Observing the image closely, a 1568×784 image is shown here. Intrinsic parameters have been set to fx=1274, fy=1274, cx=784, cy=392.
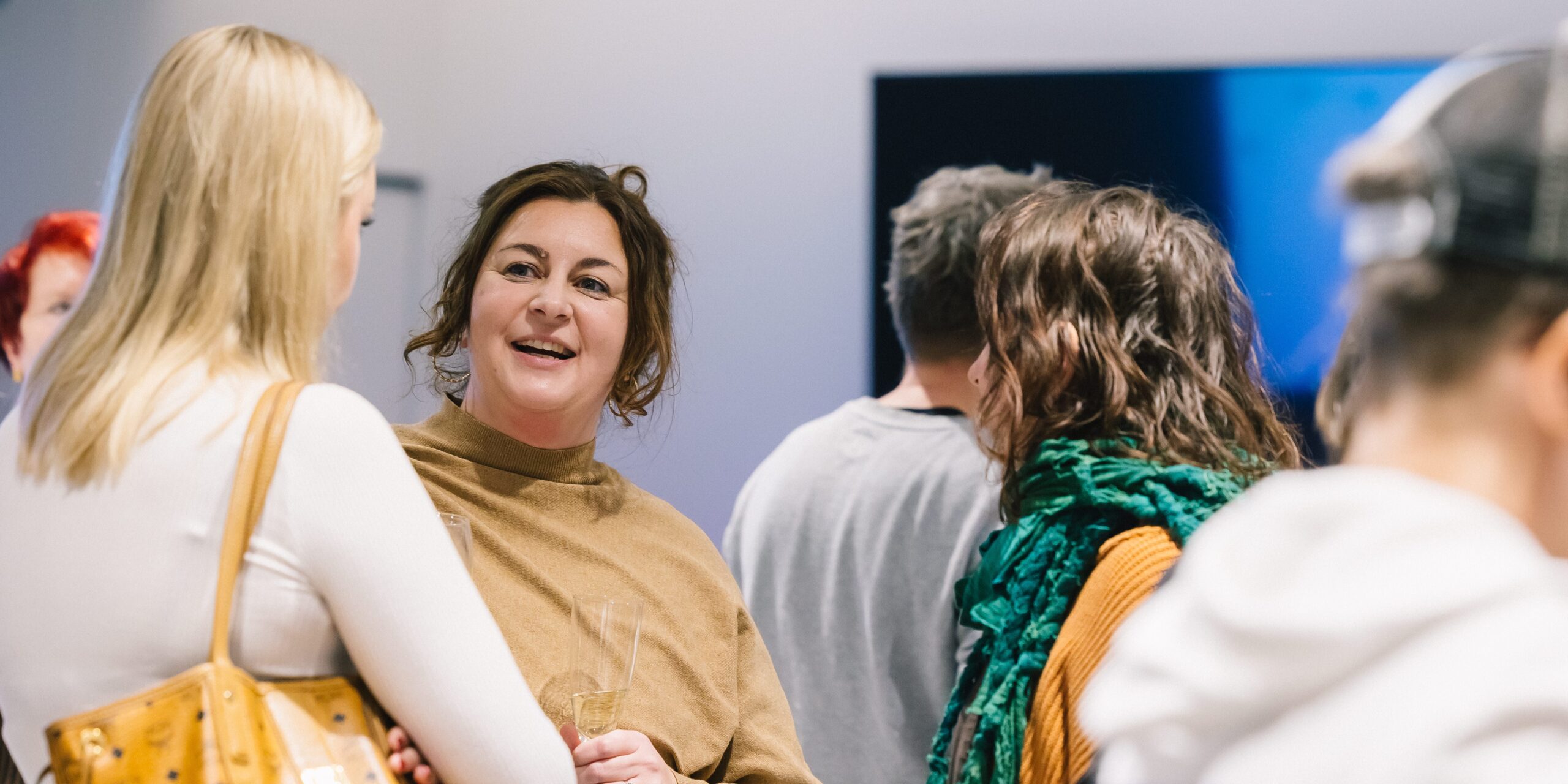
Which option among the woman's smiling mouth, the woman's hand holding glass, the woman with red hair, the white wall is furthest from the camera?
the white wall

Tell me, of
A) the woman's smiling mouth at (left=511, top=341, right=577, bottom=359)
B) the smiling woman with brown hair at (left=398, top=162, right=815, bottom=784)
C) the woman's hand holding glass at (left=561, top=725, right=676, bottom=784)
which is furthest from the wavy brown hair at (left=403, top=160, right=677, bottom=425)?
the woman's hand holding glass at (left=561, top=725, right=676, bottom=784)

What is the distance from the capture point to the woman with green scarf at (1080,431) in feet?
4.63

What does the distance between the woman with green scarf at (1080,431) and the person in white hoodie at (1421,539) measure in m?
0.72

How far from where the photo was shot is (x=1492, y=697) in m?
0.56

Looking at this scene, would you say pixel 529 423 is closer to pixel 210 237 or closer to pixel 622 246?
pixel 622 246

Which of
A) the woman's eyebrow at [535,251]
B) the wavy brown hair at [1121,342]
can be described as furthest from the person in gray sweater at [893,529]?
the woman's eyebrow at [535,251]

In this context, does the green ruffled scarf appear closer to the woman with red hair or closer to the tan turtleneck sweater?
the tan turtleneck sweater

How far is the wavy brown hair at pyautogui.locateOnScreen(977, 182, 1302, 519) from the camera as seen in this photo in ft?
5.18

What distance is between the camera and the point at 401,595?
3.20 ft

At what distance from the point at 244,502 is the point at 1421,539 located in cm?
77

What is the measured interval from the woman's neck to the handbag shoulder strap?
0.95 m

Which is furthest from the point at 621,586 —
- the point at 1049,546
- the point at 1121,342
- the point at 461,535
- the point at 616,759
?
A: the point at 1121,342

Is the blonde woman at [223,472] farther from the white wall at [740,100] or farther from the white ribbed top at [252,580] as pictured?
the white wall at [740,100]

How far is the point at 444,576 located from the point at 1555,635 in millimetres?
748
